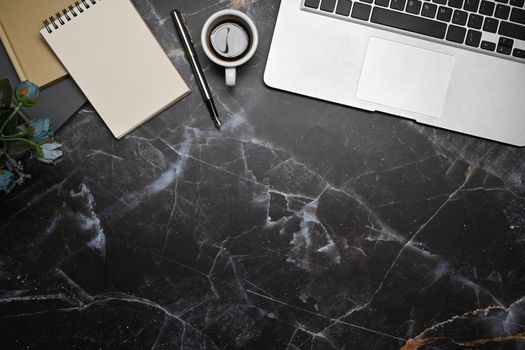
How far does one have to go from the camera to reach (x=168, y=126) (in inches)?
29.7

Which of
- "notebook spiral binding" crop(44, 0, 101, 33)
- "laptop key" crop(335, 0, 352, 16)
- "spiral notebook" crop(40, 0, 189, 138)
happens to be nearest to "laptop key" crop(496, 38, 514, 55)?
"laptop key" crop(335, 0, 352, 16)

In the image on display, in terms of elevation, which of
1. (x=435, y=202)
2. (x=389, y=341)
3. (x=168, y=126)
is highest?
(x=168, y=126)

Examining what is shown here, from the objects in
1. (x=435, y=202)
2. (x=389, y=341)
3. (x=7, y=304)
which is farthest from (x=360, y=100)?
(x=7, y=304)

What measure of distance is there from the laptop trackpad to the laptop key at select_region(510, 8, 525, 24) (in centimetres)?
10

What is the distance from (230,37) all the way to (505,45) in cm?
40

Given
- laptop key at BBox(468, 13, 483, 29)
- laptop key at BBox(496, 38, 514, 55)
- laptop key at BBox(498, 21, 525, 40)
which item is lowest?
laptop key at BBox(496, 38, 514, 55)

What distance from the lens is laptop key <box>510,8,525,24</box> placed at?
72 centimetres

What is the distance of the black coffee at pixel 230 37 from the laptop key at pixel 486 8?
0.33 metres

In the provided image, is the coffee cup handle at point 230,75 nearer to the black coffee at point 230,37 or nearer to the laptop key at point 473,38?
the black coffee at point 230,37

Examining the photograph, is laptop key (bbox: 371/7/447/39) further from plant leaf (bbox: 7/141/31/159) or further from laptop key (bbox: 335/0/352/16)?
plant leaf (bbox: 7/141/31/159)

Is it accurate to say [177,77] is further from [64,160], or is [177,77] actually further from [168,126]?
[64,160]

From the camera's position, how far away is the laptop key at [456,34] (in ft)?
2.36

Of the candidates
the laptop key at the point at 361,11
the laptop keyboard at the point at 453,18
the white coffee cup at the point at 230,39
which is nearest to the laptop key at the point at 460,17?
the laptop keyboard at the point at 453,18

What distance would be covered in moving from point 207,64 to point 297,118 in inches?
6.2
